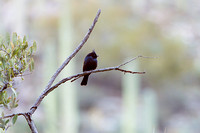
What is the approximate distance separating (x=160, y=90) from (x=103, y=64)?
10.3ft

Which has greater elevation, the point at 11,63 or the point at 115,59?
the point at 115,59

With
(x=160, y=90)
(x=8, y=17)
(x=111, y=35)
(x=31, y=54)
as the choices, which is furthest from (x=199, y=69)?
(x=31, y=54)

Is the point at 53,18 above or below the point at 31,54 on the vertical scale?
above

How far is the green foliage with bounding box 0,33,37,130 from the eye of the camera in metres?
3.25

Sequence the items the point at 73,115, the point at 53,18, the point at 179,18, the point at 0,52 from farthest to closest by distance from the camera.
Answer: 1. the point at 179,18
2. the point at 53,18
3. the point at 73,115
4. the point at 0,52

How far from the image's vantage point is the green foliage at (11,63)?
3250mm

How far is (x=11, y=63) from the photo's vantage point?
3246mm

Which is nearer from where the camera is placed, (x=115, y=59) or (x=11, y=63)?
(x=11, y=63)

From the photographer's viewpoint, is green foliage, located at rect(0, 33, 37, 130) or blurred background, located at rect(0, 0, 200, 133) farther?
blurred background, located at rect(0, 0, 200, 133)

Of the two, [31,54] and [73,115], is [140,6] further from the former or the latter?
[31,54]

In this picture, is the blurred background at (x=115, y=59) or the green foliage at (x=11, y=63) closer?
the green foliage at (x=11, y=63)

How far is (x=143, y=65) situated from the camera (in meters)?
22.2

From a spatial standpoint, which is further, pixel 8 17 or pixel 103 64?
pixel 8 17

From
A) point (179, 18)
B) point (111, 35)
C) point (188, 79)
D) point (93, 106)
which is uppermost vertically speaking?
point (179, 18)
